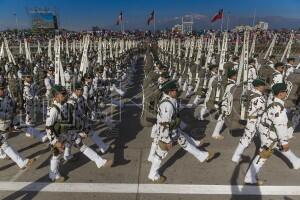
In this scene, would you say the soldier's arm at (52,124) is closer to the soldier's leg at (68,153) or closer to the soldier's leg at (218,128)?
the soldier's leg at (68,153)

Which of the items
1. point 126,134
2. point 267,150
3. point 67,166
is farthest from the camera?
point 126,134

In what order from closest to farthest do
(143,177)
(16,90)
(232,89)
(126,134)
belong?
(143,177) < (232,89) < (126,134) < (16,90)

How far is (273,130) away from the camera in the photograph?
691cm

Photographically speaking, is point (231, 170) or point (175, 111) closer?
point (175, 111)

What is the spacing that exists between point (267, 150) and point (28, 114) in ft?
25.2

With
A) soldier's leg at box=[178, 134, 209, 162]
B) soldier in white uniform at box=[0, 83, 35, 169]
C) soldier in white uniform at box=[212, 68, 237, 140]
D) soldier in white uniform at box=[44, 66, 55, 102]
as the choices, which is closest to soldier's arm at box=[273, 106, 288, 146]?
soldier's leg at box=[178, 134, 209, 162]

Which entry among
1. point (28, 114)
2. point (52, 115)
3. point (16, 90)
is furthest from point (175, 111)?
point (16, 90)

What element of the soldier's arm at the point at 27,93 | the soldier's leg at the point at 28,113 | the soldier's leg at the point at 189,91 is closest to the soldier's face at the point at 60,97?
the soldier's leg at the point at 28,113

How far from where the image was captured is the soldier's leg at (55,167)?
23.2 ft

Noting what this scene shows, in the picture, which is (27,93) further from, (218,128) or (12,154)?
(218,128)

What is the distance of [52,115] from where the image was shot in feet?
22.9

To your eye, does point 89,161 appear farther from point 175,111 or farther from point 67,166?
point 175,111

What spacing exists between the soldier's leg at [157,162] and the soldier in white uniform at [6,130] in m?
2.90

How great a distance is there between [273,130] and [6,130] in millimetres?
5833
